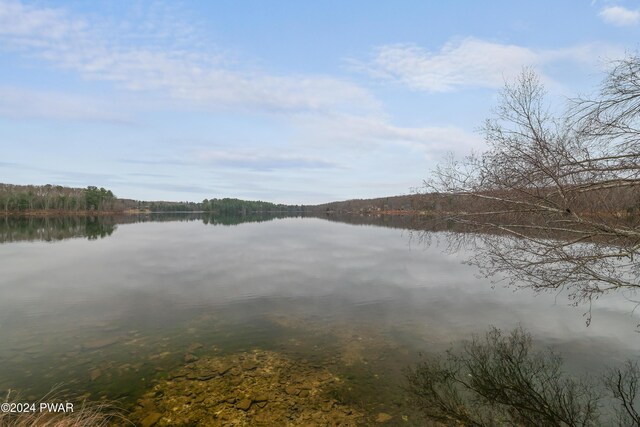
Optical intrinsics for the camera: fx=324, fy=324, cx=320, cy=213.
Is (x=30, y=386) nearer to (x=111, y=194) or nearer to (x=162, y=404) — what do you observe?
(x=162, y=404)

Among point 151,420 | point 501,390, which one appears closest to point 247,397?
point 151,420

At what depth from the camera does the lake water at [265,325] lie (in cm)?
805

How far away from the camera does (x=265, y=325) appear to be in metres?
12.2

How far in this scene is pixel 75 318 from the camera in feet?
41.7

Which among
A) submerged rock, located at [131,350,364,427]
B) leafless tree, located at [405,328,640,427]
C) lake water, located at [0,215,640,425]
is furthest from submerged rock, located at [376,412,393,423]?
leafless tree, located at [405,328,640,427]

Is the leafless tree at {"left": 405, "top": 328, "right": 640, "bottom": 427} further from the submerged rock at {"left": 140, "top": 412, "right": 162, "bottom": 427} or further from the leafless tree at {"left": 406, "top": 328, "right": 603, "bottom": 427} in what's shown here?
the submerged rock at {"left": 140, "top": 412, "right": 162, "bottom": 427}

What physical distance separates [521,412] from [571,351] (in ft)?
15.9

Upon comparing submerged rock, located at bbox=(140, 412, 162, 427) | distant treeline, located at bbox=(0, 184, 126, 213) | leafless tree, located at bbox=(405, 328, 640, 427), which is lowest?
leafless tree, located at bbox=(405, 328, 640, 427)

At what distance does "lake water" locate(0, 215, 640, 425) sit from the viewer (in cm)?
805

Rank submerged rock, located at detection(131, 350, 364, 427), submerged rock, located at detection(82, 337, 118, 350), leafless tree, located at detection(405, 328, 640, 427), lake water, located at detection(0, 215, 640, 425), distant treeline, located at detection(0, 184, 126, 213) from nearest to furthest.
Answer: submerged rock, located at detection(131, 350, 364, 427)
leafless tree, located at detection(405, 328, 640, 427)
lake water, located at detection(0, 215, 640, 425)
submerged rock, located at detection(82, 337, 118, 350)
distant treeline, located at detection(0, 184, 126, 213)

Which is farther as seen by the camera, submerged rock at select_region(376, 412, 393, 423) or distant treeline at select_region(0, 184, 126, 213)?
distant treeline at select_region(0, 184, 126, 213)

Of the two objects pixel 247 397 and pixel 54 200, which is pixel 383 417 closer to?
pixel 247 397

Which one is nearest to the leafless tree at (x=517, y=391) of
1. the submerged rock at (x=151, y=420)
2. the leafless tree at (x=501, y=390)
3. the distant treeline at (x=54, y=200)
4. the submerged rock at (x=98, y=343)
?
the leafless tree at (x=501, y=390)

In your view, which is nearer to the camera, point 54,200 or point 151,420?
point 151,420
